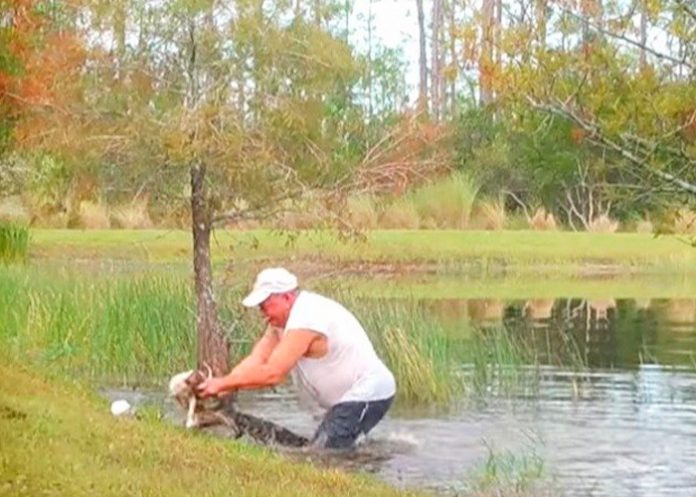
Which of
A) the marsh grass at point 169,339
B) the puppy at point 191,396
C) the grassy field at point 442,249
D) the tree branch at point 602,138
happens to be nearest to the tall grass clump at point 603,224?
the grassy field at point 442,249

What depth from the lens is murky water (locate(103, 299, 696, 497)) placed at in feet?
35.8

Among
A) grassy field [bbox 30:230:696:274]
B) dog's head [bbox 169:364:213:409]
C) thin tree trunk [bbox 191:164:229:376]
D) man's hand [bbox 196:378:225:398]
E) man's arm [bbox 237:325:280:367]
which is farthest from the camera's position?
grassy field [bbox 30:230:696:274]

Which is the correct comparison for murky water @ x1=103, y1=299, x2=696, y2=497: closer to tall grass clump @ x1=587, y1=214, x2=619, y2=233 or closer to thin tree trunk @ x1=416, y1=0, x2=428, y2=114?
tall grass clump @ x1=587, y1=214, x2=619, y2=233

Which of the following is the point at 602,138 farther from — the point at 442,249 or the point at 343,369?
the point at 442,249

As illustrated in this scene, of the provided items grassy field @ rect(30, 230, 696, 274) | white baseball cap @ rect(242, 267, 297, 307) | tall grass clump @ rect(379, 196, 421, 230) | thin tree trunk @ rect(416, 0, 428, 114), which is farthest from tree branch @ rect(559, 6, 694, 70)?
thin tree trunk @ rect(416, 0, 428, 114)

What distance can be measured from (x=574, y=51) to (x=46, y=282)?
31.1 feet

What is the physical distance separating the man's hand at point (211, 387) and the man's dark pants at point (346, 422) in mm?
1041

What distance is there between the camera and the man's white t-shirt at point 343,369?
425 inches

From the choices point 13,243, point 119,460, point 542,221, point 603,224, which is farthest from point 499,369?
point 603,224

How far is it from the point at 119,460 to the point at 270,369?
2.30 meters

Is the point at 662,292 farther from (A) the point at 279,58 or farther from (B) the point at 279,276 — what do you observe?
(B) the point at 279,276

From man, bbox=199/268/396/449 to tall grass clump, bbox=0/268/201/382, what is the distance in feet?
12.8

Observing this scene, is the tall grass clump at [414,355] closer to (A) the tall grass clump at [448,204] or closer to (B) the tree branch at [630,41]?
(B) the tree branch at [630,41]

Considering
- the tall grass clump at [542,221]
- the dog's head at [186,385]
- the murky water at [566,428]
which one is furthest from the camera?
the tall grass clump at [542,221]
